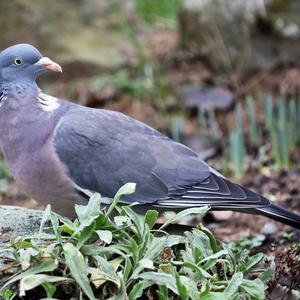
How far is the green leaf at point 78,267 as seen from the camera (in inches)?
112

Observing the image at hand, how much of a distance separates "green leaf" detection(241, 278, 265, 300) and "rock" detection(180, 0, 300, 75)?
4713mm

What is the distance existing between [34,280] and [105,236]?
0.32 metres

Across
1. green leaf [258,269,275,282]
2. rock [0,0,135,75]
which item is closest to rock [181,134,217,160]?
rock [0,0,135,75]

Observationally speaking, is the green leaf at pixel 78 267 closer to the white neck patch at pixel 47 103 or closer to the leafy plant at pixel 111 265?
the leafy plant at pixel 111 265

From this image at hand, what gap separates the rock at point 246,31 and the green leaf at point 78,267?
16.2 ft

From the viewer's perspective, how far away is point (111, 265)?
2963mm

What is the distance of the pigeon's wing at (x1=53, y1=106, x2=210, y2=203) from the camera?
414 centimetres

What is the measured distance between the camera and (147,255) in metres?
3.04

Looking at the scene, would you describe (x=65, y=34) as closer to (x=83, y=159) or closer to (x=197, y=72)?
(x=197, y=72)

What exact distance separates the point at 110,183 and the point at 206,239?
937 millimetres

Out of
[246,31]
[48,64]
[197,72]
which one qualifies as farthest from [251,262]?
[197,72]

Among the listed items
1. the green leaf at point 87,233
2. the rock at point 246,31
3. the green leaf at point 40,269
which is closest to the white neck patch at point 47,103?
the green leaf at point 87,233

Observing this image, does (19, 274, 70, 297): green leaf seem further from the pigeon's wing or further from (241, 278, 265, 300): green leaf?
the pigeon's wing

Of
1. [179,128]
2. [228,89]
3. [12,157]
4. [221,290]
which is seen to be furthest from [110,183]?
[228,89]
